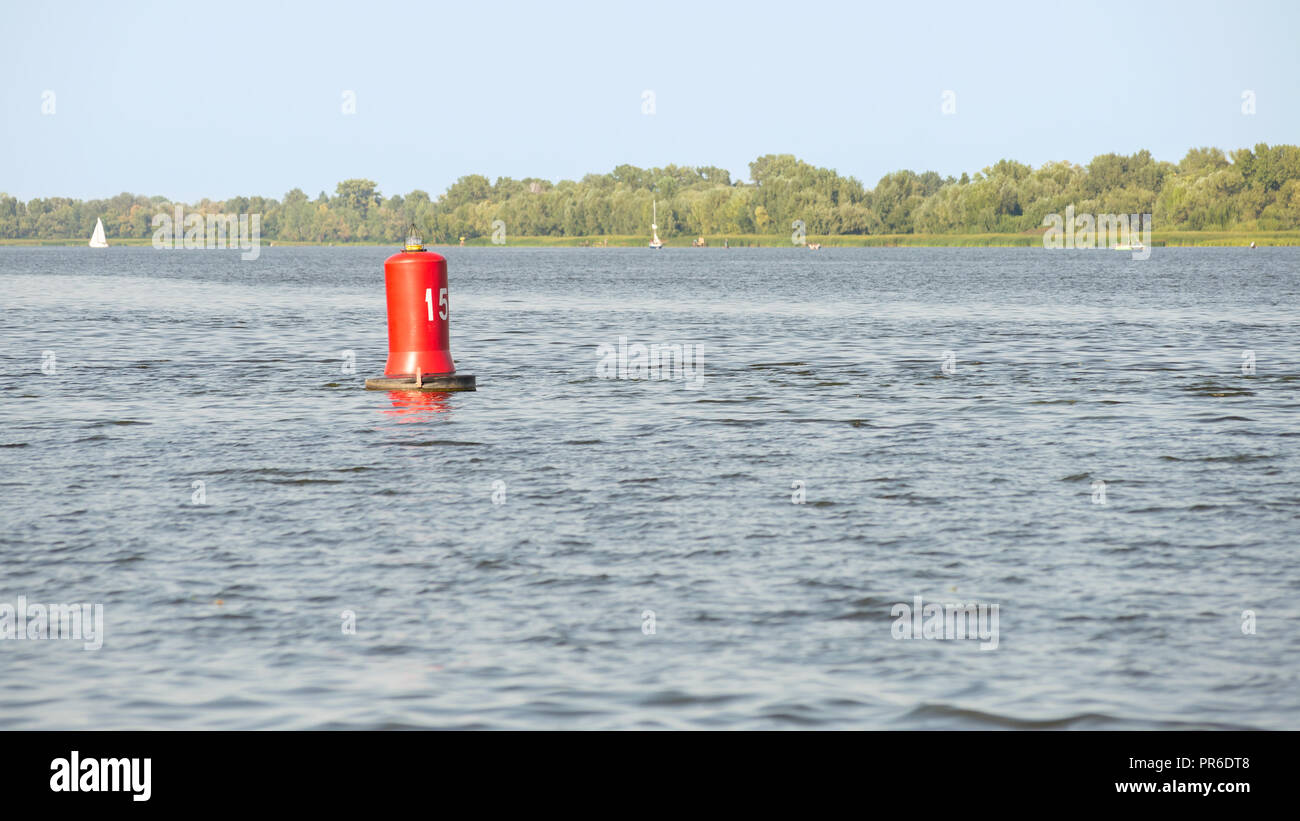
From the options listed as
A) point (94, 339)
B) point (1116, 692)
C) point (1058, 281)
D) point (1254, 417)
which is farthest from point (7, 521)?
point (1058, 281)

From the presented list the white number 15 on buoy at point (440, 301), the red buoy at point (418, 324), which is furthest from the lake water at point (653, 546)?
the white number 15 on buoy at point (440, 301)

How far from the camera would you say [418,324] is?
2236 centimetres

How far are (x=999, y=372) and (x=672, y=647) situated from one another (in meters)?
20.7

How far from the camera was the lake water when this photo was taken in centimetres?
810

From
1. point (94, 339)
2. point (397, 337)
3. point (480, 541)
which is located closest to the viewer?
point (480, 541)

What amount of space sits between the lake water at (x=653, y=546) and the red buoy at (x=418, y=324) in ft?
1.67

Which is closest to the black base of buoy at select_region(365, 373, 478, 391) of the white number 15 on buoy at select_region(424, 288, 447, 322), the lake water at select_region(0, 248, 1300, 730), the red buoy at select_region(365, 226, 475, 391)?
the red buoy at select_region(365, 226, 475, 391)

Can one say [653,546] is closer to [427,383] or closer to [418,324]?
[418,324]

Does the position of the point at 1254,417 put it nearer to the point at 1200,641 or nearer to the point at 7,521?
the point at 1200,641

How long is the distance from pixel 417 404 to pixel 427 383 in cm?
87

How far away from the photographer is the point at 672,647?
895 centimetres

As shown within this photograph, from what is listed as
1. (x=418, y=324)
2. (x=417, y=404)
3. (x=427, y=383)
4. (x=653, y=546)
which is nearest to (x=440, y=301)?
(x=418, y=324)

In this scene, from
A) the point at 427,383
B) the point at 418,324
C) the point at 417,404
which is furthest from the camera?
the point at 427,383
